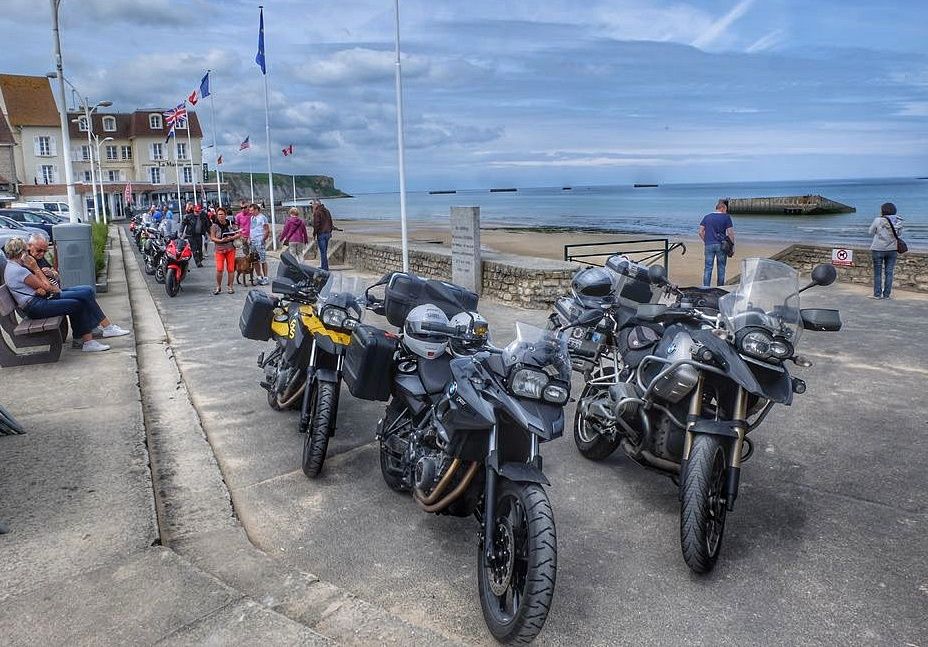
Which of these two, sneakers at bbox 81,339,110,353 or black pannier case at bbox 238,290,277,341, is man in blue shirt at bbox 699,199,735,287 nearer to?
black pannier case at bbox 238,290,277,341

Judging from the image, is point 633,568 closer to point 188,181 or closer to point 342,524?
point 342,524

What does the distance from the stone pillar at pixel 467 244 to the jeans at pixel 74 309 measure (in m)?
5.80

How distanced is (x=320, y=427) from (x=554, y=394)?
6.33 feet

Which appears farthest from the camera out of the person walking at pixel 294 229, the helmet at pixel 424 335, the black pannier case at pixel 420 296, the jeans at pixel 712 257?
the person walking at pixel 294 229

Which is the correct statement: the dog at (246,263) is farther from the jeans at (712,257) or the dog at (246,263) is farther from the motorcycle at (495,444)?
the motorcycle at (495,444)

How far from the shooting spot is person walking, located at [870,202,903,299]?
35.7 ft

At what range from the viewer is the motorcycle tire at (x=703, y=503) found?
3.21 meters

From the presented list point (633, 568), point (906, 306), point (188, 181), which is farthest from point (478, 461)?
point (188, 181)

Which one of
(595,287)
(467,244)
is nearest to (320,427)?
(595,287)

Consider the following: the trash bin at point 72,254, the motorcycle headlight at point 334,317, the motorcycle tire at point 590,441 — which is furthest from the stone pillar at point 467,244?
the motorcycle headlight at point 334,317

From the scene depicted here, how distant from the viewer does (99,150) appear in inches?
2552

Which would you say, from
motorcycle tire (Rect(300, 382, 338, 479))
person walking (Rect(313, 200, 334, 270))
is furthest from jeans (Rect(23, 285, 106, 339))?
person walking (Rect(313, 200, 334, 270))

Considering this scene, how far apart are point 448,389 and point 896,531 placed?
8.10 feet

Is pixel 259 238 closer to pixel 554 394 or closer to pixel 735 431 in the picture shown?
pixel 735 431
